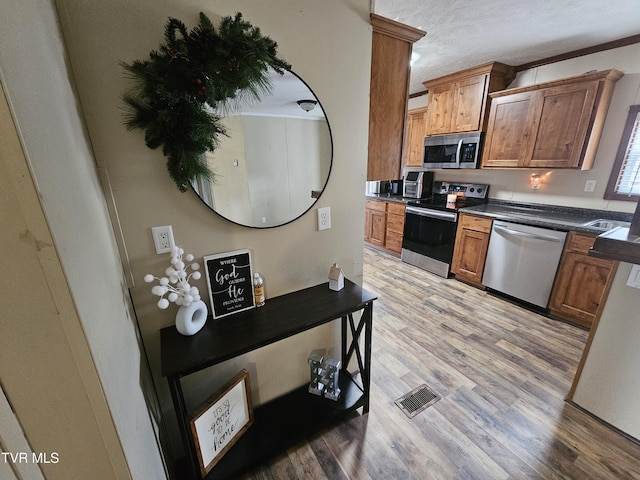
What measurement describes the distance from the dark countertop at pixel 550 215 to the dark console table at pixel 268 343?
212 cm

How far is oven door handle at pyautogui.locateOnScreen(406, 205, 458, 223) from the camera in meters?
3.26

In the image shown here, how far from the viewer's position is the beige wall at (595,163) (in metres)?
2.36

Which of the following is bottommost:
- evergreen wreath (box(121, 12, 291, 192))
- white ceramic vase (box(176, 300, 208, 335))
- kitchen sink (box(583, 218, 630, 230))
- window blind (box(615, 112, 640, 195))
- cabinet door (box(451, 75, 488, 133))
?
white ceramic vase (box(176, 300, 208, 335))

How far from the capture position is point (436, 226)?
3477mm

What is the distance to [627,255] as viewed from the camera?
50.1 inches

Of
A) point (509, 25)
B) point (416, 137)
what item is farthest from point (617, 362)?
point (416, 137)

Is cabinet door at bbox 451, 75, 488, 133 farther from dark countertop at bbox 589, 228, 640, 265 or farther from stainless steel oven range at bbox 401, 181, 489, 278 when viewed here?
dark countertop at bbox 589, 228, 640, 265

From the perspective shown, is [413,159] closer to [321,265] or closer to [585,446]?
[321,265]

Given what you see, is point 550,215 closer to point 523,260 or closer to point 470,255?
point 523,260

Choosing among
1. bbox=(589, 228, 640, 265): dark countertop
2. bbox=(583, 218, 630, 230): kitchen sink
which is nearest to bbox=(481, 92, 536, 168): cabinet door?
bbox=(583, 218, 630, 230): kitchen sink

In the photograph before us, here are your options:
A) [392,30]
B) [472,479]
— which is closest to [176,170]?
[392,30]

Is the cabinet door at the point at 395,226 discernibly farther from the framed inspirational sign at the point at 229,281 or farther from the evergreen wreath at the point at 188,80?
the evergreen wreath at the point at 188,80

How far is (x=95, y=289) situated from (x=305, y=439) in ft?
4.67

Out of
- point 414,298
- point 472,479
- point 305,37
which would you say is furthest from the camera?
point 414,298
